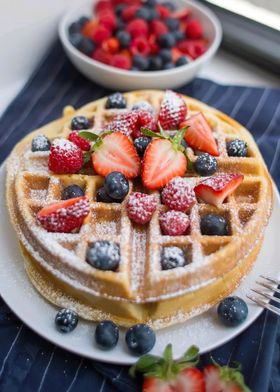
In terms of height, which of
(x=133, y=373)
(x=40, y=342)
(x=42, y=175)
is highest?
(x=42, y=175)

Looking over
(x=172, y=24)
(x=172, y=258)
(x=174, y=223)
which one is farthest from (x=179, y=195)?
(x=172, y=24)

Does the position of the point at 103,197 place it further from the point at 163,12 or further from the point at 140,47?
the point at 163,12

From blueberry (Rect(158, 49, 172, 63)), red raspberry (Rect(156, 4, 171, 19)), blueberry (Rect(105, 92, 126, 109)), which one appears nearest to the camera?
blueberry (Rect(105, 92, 126, 109))

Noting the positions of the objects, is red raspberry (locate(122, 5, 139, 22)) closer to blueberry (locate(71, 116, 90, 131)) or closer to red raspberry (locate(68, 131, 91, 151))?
blueberry (locate(71, 116, 90, 131))

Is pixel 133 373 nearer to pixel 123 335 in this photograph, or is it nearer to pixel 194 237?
pixel 123 335

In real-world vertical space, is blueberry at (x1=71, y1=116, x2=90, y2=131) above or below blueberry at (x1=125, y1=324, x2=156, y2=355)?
above

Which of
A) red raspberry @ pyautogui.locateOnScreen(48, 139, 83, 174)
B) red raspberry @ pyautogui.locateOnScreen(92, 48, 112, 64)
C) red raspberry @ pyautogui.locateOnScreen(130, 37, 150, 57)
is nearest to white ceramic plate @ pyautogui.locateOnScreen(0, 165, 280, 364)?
red raspberry @ pyautogui.locateOnScreen(48, 139, 83, 174)

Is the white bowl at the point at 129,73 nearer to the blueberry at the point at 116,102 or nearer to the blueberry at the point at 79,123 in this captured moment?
the blueberry at the point at 116,102

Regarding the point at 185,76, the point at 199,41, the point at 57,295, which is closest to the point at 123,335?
the point at 57,295
